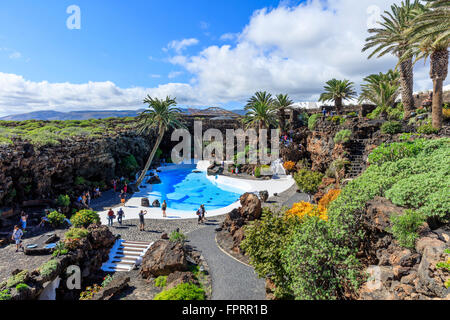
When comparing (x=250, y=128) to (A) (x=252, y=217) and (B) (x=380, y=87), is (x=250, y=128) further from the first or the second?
(A) (x=252, y=217)

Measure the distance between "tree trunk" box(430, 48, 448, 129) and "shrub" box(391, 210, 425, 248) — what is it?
14.0m

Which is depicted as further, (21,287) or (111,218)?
(111,218)

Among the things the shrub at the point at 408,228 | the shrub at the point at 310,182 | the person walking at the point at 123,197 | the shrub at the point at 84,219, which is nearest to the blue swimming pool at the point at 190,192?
the person walking at the point at 123,197

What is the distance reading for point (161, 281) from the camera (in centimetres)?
1174

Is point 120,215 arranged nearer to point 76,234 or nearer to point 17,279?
point 76,234

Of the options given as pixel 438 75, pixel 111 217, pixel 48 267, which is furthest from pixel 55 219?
pixel 438 75

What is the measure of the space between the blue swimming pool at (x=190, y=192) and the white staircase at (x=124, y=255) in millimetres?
8713

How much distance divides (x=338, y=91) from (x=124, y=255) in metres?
34.5

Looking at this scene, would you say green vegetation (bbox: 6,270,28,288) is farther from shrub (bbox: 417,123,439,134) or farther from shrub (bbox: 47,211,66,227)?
shrub (bbox: 417,123,439,134)

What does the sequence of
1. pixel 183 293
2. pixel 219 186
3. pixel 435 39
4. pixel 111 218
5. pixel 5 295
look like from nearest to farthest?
pixel 183 293 → pixel 5 295 → pixel 435 39 → pixel 111 218 → pixel 219 186

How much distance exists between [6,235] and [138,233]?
297 inches

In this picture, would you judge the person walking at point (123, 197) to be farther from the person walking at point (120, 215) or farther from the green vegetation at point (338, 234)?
the green vegetation at point (338, 234)

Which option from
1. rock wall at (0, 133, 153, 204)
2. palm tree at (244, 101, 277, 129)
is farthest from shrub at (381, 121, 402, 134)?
rock wall at (0, 133, 153, 204)

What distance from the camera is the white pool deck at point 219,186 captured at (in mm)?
20656
